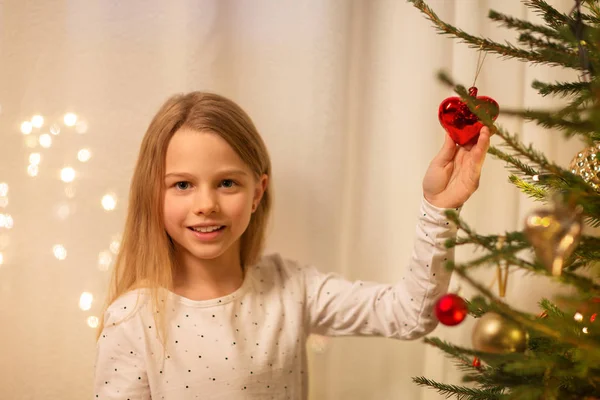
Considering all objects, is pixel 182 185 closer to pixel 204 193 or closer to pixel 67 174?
pixel 204 193

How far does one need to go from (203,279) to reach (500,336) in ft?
2.18

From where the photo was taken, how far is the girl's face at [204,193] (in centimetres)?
113

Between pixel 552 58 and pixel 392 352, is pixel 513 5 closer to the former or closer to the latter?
pixel 552 58

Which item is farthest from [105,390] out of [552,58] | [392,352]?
[552,58]

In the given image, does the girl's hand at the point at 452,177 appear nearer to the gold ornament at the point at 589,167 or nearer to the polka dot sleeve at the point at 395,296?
the polka dot sleeve at the point at 395,296

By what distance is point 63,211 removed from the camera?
1.31 m

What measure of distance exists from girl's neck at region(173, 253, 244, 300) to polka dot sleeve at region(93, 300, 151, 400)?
0.36ft

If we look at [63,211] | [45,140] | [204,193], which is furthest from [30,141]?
[204,193]

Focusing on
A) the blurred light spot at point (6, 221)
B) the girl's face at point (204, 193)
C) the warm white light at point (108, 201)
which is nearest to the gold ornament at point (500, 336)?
the girl's face at point (204, 193)

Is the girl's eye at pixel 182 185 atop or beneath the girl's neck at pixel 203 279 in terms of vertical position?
atop

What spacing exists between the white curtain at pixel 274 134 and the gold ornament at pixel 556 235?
2.27 feet

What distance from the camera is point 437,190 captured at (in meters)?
1.07

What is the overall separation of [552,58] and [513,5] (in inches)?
24.9

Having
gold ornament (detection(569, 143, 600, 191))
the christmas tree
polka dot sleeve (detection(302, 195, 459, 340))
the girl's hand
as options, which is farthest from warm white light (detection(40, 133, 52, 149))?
gold ornament (detection(569, 143, 600, 191))
